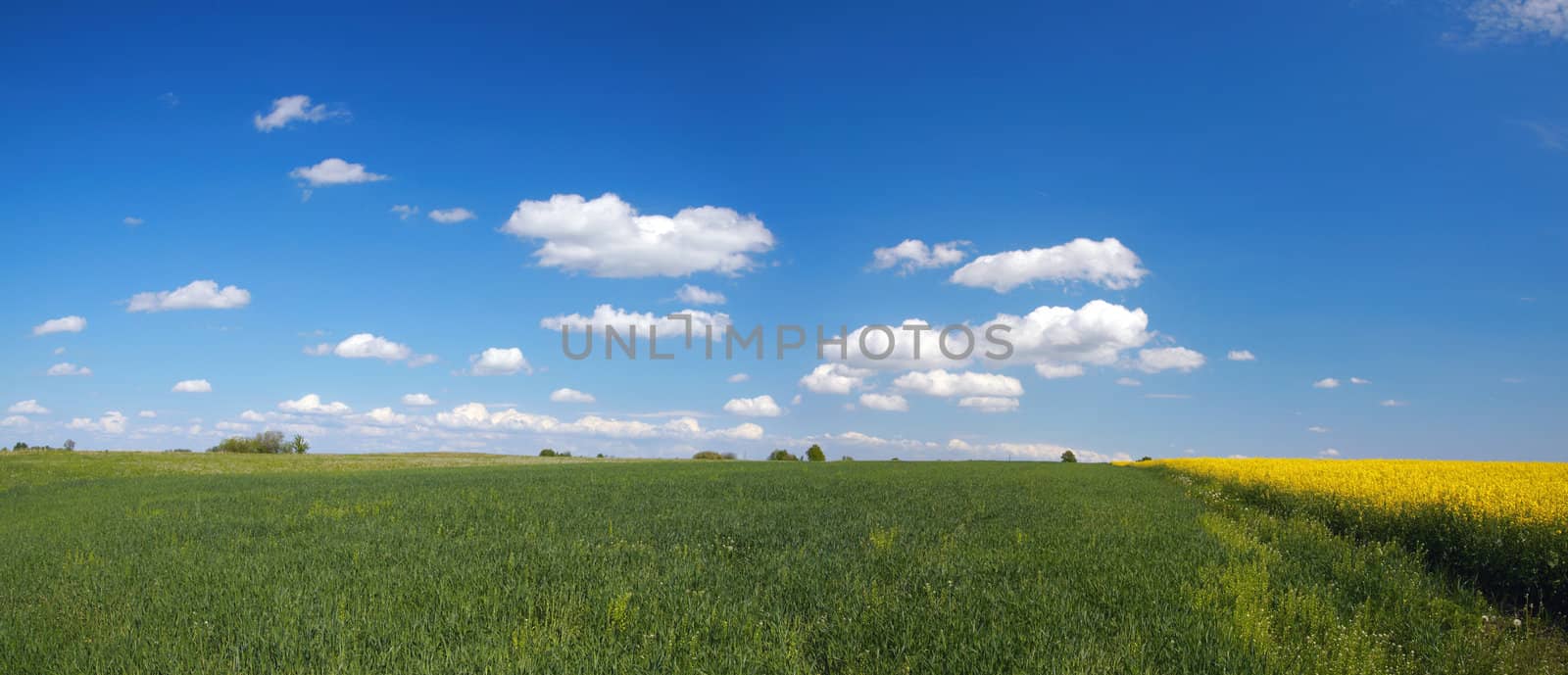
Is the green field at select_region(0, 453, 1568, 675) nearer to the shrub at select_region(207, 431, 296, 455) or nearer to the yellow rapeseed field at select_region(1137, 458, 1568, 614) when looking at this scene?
the yellow rapeseed field at select_region(1137, 458, 1568, 614)

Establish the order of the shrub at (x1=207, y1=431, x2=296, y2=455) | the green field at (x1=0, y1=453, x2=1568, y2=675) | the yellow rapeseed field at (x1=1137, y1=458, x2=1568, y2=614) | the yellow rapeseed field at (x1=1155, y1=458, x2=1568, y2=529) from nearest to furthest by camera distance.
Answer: the green field at (x1=0, y1=453, x2=1568, y2=675) < the yellow rapeseed field at (x1=1137, y1=458, x2=1568, y2=614) < the yellow rapeseed field at (x1=1155, y1=458, x2=1568, y2=529) < the shrub at (x1=207, y1=431, x2=296, y2=455)

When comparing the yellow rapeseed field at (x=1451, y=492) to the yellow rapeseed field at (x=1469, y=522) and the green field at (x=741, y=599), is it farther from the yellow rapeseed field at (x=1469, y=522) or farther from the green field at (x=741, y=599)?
the green field at (x=741, y=599)

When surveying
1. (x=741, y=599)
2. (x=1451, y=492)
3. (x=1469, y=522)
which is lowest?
(x=741, y=599)

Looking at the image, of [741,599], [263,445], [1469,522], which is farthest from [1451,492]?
[263,445]

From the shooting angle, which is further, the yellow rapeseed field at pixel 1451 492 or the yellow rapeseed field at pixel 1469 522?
the yellow rapeseed field at pixel 1451 492

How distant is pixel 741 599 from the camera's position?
777cm

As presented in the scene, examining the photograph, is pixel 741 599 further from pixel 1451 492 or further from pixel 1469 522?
pixel 1451 492

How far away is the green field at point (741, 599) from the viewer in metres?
6.24

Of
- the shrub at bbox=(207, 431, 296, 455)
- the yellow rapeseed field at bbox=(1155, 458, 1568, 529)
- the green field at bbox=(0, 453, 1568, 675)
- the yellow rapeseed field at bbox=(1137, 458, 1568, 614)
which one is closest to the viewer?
the green field at bbox=(0, 453, 1568, 675)

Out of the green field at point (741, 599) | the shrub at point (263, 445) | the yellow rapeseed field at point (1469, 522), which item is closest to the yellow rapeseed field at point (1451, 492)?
the yellow rapeseed field at point (1469, 522)

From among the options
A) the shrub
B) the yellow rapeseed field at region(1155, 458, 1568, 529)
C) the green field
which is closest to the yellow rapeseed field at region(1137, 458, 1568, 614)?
the yellow rapeseed field at region(1155, 458, 1568, 529)

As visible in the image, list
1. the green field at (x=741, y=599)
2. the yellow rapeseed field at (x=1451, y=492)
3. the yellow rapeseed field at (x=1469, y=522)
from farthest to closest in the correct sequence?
the yellow rapeseed field at (x=1451, y=492)
the yellow rapeseed field at (x=1469, y=522)
the green field at (x=741, y=599)

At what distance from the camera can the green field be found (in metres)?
6.24

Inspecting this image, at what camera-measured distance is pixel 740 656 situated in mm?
6066
